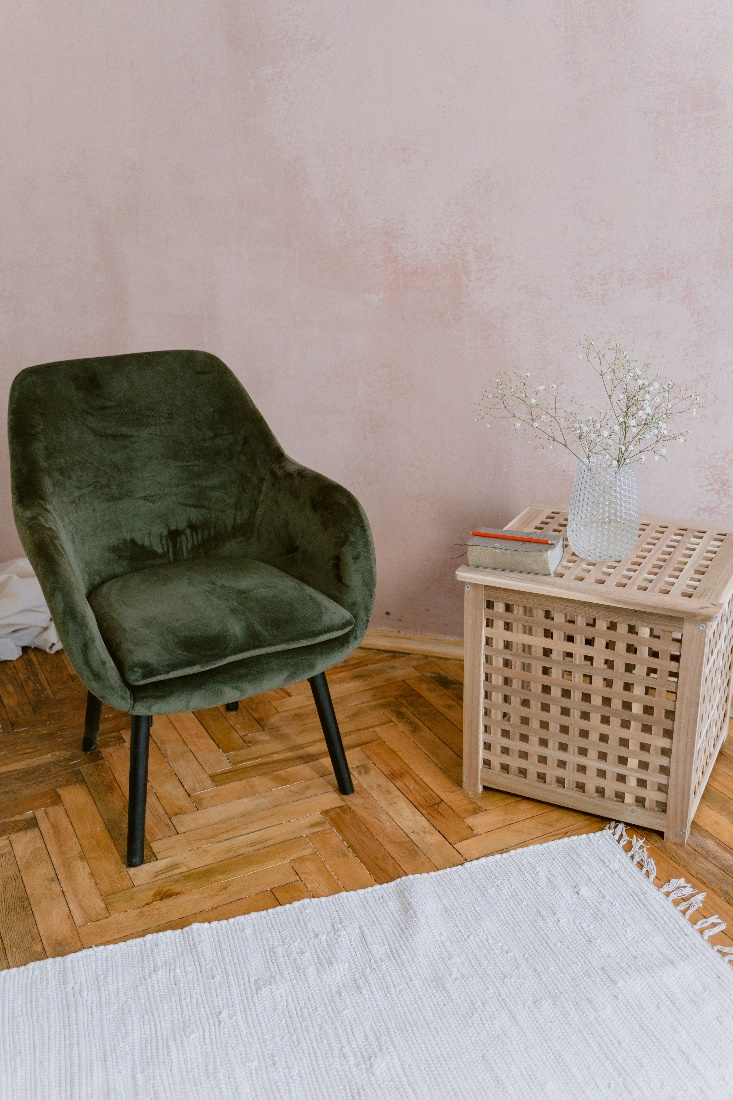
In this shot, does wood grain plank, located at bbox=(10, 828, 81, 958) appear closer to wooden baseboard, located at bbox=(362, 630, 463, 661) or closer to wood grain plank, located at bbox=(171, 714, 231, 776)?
wood grain plank, located at bbox=(171, 714, 231, 776)

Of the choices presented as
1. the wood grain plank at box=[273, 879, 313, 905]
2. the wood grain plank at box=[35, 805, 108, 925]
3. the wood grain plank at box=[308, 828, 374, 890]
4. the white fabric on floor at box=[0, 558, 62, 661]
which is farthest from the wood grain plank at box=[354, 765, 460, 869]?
the white fabric on floor at box=[0, 558, 62, 661]

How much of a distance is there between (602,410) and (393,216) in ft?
2.20

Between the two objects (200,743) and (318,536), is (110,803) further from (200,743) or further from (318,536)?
(318,536)

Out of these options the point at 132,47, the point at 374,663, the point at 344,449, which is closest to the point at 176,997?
the point at 374,663

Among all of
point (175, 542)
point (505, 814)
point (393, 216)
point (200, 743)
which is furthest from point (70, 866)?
point (393, 216)

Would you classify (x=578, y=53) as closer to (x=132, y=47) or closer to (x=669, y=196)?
(x=669, y=196)

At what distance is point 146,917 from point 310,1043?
400mm

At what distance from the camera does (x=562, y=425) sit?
2.30 metres

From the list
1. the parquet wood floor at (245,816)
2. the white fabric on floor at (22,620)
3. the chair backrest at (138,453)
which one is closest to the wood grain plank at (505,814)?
the parquet wood floor at (245,816)

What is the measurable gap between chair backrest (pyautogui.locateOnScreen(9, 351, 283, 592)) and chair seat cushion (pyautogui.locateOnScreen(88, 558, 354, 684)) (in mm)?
123

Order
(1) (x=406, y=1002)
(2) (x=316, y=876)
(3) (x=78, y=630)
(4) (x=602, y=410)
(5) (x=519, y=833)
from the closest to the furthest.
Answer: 1. (1) (x=406, y=1002)
2. (3) (x=78, y=630)
3. (2) (x=316, y=876)
4. (5) (x=519, y=833)
5. (4) (x=602, y=410)

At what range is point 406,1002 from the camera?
4.95ft

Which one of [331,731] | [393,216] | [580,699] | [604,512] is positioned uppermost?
[393,216]

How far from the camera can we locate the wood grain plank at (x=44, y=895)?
164cm
